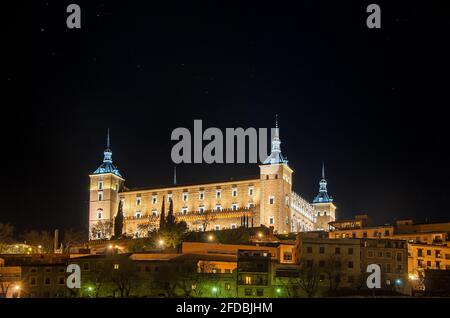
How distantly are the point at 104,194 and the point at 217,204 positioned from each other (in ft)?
68.2

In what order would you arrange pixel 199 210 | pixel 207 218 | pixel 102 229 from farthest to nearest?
pixel 199 210, pixel 102 229, pixel 207 218

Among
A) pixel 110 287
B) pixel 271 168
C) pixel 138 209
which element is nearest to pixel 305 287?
pixel 110 287

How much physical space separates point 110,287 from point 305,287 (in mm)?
15016

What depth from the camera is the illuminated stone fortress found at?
115625mm

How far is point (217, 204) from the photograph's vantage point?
395 ft

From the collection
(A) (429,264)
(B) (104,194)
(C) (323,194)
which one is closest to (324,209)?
(C) (323,194)

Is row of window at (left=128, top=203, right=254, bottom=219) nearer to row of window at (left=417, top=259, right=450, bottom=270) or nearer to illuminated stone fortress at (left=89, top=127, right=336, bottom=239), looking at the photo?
illuminated stone fortress at (left=89, top=127, right=336, bottom=239)

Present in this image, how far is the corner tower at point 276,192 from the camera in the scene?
11356cm

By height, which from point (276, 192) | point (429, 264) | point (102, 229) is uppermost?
point (276, 192)

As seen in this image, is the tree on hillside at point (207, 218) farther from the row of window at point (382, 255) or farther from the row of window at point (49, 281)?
the row of window at point (49, 281)

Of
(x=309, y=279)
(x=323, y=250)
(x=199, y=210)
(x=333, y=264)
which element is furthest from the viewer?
(x=199, y=210)

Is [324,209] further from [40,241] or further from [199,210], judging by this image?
[40,241]

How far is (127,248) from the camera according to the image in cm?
9031
